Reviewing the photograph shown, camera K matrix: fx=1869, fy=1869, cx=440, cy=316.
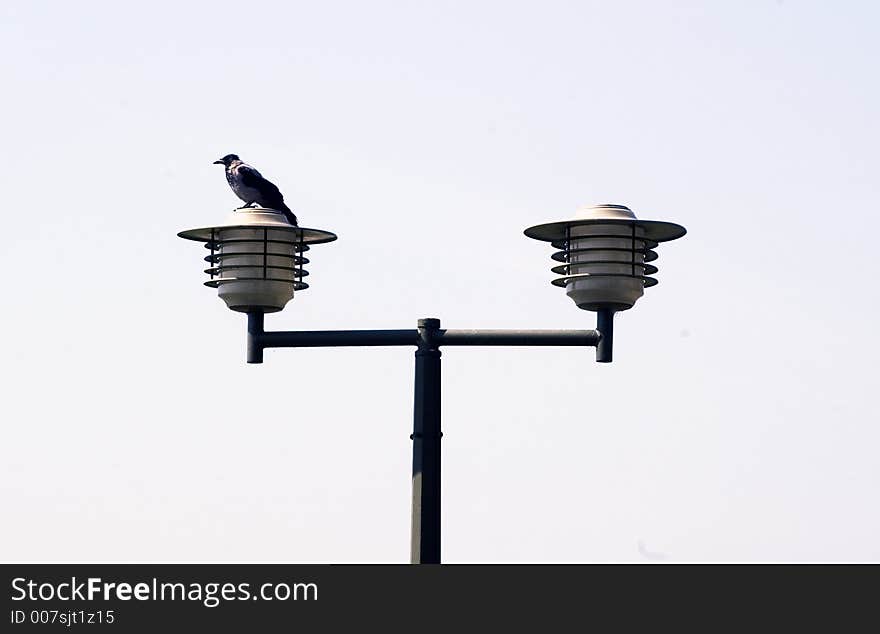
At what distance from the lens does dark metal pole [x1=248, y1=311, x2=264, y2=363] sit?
13414mm

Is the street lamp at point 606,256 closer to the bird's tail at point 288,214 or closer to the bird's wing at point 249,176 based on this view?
the bird's tail at point 288,214

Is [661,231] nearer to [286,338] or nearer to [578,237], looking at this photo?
[578,237]

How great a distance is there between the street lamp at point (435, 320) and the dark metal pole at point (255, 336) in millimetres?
10

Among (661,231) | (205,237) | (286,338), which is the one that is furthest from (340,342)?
(661,231)

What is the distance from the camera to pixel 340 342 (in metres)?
13.0

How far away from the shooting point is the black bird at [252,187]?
14.0 m

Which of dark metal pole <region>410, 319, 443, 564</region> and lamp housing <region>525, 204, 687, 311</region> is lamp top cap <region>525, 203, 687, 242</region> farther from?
dark metal pole <region>410, 319, 443, 564</region>

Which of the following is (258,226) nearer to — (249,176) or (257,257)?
(257,257)

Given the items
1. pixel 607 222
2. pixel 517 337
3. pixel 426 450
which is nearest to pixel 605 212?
pixel 607 222

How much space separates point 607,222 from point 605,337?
2.59ft

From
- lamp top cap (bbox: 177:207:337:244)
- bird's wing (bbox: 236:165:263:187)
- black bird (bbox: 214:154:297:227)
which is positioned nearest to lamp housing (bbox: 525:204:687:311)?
lamp top cap (bbox: 177:207:337:244)

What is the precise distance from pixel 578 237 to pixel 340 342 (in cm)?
181

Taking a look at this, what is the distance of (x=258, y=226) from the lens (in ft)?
43.4

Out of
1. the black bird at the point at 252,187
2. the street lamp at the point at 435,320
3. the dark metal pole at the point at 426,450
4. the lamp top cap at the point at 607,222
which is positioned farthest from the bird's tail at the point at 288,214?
the lamp top cap at the point at 607,222
